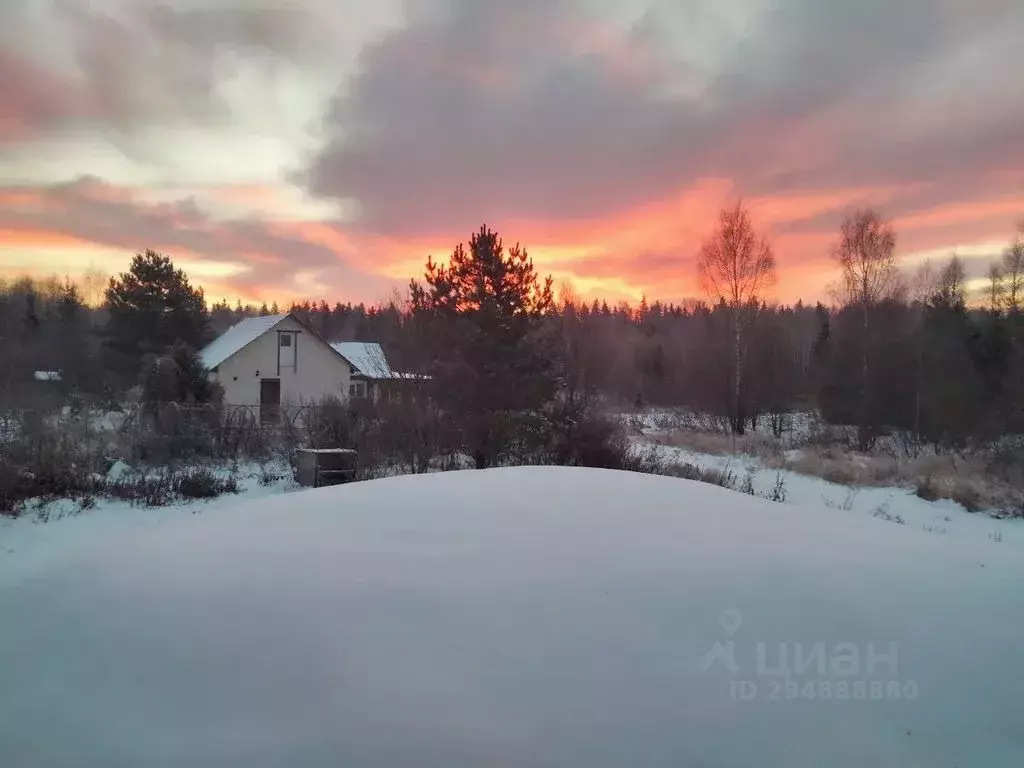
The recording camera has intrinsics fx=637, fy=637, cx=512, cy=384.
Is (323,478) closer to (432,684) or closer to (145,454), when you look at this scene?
(145,454)

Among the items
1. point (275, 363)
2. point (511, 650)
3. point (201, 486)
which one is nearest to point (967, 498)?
point (511, 650)

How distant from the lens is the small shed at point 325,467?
11453 mm

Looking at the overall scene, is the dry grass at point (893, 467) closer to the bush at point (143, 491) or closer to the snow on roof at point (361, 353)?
the bush at point (143, 491)

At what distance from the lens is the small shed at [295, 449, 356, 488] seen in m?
11.5

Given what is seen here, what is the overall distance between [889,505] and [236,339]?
25.7m

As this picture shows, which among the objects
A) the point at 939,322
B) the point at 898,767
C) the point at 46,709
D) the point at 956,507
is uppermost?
the point at 939,322

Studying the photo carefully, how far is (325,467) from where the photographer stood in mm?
11547

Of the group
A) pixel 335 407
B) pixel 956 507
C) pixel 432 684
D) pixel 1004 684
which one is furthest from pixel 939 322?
pixel 432 684

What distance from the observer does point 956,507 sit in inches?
475

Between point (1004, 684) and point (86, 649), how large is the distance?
13.5ft

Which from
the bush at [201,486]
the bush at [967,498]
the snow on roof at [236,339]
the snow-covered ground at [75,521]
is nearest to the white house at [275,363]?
the snow on roof at [236,339]
